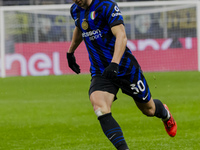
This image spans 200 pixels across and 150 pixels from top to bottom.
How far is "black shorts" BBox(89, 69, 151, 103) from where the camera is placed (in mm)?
4516

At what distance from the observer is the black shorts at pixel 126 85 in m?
4.52

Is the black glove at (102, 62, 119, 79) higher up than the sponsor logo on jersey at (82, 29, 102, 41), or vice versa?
the sponsor logo on jersey at (82, 29, 102, 41)

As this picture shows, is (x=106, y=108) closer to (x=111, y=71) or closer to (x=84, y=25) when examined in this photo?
(x=111, y=71)

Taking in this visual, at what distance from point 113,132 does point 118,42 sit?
31.8 inches

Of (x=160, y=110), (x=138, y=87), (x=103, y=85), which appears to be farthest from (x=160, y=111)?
(x=103, y=85)

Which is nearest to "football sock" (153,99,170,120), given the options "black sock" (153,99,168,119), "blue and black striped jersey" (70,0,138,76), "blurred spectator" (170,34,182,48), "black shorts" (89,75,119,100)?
"black sock" (153,99,168,119)

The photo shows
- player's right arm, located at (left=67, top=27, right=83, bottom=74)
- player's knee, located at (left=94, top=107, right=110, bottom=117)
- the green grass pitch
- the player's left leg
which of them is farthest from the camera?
the green grass pitch

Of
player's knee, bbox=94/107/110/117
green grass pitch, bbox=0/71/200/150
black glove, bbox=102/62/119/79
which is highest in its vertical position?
black glove, bbox=102/62/119/79

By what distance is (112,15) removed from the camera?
4.39m

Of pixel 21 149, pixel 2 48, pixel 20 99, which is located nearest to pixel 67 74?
pixel 2 48

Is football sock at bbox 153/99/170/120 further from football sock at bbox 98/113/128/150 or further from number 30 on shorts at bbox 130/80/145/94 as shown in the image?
football sock at bbox 98/113/128/150

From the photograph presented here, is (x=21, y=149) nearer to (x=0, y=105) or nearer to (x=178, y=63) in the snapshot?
(x=0, y=105)

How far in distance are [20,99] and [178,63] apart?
333 inches

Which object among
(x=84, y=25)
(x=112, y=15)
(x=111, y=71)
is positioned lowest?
(x=111, y=71)
